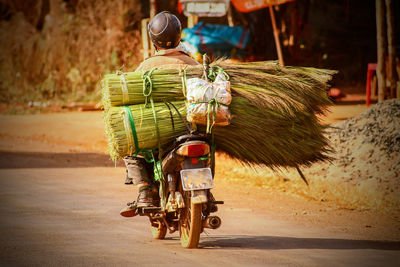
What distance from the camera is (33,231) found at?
6.07 metres

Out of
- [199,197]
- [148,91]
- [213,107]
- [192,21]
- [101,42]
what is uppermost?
[192,21]

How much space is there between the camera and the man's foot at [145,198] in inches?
217

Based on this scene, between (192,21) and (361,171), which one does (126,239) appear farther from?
(192,21)

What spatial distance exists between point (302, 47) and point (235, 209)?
1475 cm

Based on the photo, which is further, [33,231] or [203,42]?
[203,42]

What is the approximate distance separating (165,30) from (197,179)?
4.84 feet

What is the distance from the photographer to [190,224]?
5.08 metres

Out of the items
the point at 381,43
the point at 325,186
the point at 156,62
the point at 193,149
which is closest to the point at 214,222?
the point at 193,149

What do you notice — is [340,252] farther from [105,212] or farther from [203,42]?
[203,42]

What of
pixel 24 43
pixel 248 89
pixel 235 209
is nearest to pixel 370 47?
pixel 24 43

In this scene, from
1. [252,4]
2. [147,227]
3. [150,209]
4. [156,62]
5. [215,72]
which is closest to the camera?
[215,72]

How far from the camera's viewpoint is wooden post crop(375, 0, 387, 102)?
11.4m

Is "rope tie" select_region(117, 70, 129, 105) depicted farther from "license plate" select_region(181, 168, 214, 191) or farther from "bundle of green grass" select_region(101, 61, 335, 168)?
"license plate" select_region(181, 168, 214, 191)

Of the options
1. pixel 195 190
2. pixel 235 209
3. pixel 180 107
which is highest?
pixel 180 107
